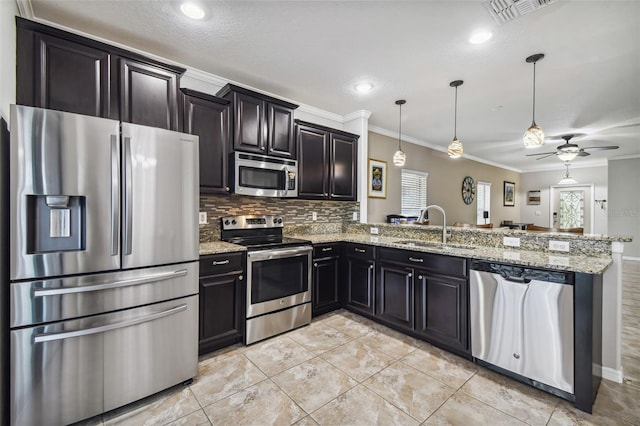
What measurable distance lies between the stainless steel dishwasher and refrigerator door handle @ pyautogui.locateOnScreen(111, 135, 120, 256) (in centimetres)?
262

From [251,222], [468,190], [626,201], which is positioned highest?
[468,190]

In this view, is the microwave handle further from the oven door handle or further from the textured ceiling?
the textured ceiling

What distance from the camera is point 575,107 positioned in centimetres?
392

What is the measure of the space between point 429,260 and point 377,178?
7.97ft

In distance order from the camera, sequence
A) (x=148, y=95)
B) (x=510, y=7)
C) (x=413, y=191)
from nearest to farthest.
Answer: (x=510, y=7) → (x=148, y=95) → (x=413, y=191)

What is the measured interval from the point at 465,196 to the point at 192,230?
678cm

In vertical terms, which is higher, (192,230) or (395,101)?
(395,101)

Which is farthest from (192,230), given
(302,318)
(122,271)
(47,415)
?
(302,318)

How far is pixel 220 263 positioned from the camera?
2.43 metres

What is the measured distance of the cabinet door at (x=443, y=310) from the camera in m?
2.37

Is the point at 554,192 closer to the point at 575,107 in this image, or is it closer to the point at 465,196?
the point at 465,196

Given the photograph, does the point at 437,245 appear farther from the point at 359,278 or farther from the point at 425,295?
the point at 359,278

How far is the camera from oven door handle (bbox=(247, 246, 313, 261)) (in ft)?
8.54

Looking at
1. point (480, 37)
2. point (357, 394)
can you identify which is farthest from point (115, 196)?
point (480, 37)
